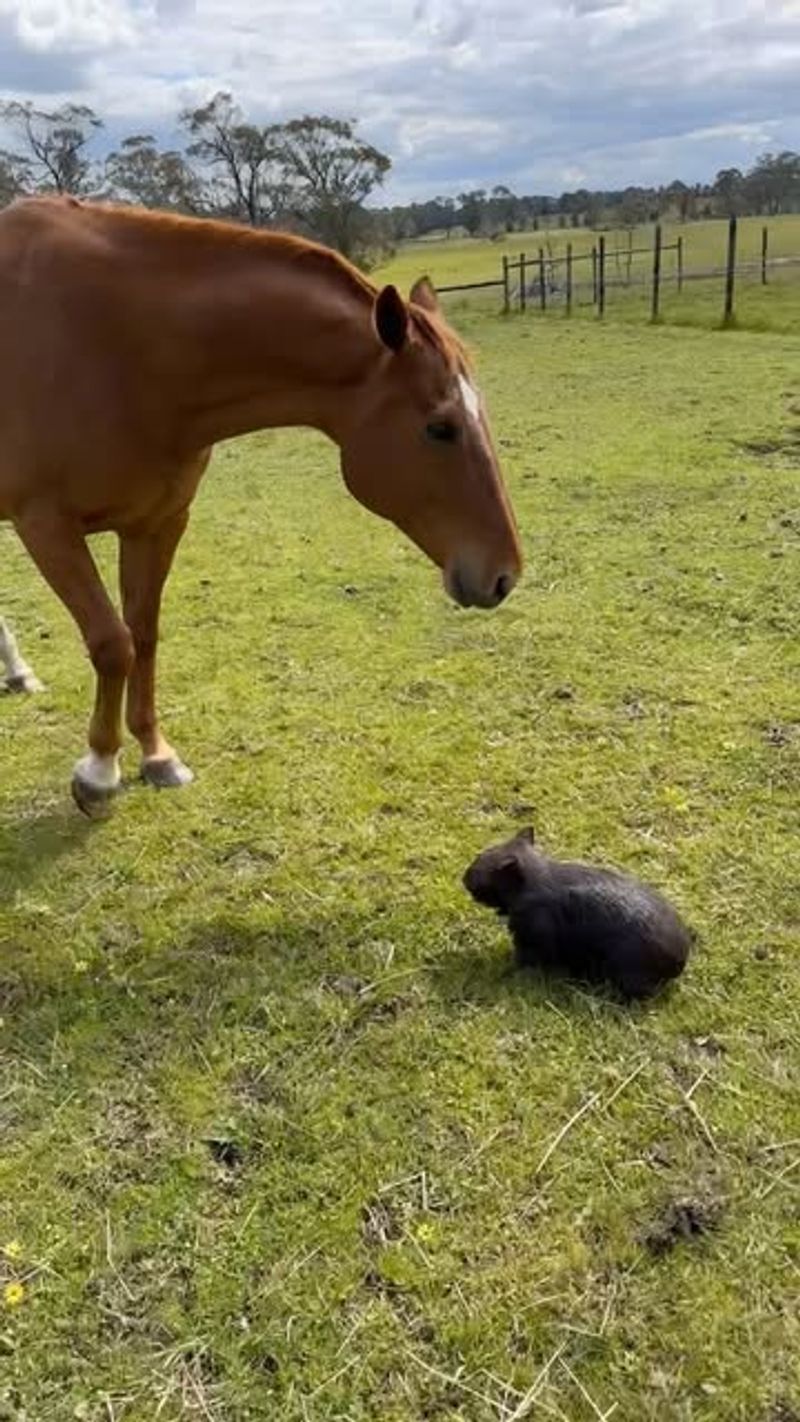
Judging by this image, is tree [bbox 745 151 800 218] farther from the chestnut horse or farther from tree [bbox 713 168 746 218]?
the chestnut horse

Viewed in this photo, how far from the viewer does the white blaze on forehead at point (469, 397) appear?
2.86m

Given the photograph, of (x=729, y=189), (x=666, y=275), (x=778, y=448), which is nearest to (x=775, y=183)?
(x=729, y=189)

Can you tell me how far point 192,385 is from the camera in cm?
309

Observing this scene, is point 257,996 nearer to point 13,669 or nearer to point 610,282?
point 13,669

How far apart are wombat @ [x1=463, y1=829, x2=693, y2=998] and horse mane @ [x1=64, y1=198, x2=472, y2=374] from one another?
1303 mm

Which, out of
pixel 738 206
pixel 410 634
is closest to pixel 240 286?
pixel 410 634

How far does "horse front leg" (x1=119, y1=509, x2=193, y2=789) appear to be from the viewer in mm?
3723

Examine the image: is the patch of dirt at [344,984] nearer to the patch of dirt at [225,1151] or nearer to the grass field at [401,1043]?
the grass field at [401,1043]

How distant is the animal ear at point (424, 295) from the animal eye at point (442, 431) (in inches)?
17.5

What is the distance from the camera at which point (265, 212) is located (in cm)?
2962

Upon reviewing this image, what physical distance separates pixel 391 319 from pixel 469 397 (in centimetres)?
28

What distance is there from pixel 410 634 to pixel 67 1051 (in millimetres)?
2911

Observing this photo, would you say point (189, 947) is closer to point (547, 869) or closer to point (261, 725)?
point (547, 869)

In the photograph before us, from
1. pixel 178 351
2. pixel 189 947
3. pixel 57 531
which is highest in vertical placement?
pixel 178 351
